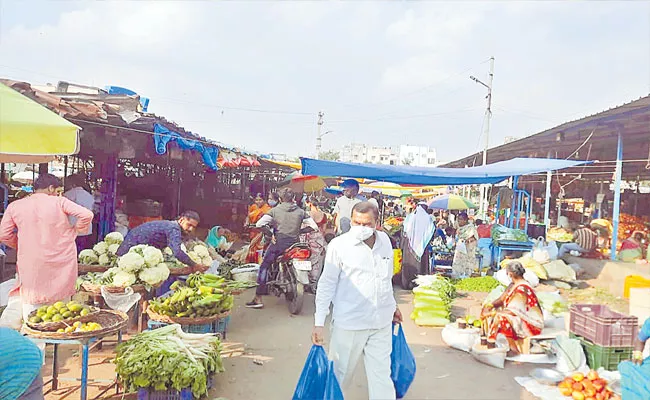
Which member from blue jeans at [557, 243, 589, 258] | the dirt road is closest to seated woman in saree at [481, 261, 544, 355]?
the dirt road

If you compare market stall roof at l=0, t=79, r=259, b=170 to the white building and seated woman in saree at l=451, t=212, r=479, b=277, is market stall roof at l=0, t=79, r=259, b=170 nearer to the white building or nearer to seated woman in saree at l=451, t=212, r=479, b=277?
seated woman in saree at l=451, t=212, r=479, b=277

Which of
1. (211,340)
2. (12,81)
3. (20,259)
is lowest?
(211,340)

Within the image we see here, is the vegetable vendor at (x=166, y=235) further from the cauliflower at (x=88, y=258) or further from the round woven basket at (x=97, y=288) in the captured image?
the cauliflower at (x=88, y=258)

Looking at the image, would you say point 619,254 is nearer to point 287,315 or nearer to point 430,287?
point 430,287

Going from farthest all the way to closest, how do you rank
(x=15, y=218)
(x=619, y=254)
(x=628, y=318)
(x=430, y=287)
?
(x=619, y=254) → (x=430, y=287) → (x=628, y=318) → (x=15, y=218)

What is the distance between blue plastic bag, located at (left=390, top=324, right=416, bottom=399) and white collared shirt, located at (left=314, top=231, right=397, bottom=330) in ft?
1.66

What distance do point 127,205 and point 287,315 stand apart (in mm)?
6806

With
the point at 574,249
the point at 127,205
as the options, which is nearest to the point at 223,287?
the point at 127,205

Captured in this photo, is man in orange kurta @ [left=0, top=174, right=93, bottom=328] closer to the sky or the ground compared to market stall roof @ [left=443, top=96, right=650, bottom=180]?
closer to the ground

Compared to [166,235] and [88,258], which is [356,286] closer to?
[166,235]

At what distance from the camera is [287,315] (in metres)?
7.07

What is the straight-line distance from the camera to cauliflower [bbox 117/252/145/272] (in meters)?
5.12

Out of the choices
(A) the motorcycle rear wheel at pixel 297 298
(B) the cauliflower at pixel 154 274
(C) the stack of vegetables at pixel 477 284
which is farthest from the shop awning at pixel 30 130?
(C) the stack of vegetables at pixel 477 284

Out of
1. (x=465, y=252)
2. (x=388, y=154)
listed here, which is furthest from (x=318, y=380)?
(x=388, y=154)
